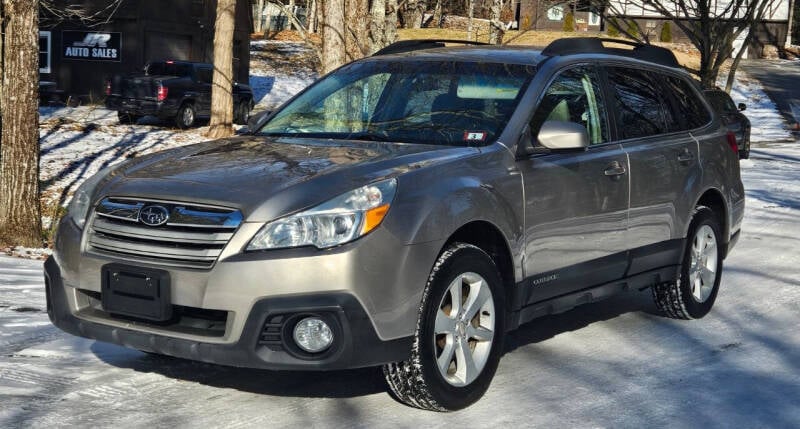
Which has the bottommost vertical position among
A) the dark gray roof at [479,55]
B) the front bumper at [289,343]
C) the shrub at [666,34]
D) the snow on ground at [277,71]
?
the snow on ground at [277,71]

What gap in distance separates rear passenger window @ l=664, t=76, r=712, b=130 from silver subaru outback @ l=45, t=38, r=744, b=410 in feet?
1.41

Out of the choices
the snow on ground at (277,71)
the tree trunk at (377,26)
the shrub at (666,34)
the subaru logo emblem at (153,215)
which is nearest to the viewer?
the subaru logo emblem at (153,215)

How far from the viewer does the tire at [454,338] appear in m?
5.11

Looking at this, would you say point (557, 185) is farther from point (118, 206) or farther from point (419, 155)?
point (118, 206)

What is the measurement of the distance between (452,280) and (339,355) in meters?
0.71

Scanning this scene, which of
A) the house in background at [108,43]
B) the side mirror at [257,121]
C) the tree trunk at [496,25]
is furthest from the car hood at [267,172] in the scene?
the house in background at [108,43]

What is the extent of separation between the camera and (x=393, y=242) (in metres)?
4.89

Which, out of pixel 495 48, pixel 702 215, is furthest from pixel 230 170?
pixel 702 215

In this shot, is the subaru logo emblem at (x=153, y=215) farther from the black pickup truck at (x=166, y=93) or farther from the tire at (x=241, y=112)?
the tire at (x=241, y=112)

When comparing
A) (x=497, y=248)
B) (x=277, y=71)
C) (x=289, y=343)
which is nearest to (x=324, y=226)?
(x=289, y=343)

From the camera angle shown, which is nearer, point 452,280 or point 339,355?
point 339,355

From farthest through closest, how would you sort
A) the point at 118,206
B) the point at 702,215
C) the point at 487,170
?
the point at 702,215 < the point at 487,170 < the point at 118,206

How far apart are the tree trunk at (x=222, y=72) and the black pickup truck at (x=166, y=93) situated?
1.73m

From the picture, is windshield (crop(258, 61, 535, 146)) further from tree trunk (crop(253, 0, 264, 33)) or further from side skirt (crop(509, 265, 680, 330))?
tree trunk (crop(253, 0, 264, 33))
